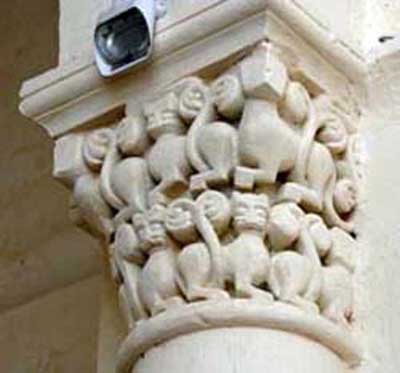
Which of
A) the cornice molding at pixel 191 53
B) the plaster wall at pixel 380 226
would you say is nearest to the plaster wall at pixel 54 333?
the cornice molding at pixel 191 53

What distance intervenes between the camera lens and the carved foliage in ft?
0.19

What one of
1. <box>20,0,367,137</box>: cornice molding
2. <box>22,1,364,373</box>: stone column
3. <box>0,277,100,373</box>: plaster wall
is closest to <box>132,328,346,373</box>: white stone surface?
<box>22,1,364,373</box>: stone column

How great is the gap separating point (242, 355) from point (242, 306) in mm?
47

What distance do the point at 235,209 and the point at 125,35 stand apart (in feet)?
0.83

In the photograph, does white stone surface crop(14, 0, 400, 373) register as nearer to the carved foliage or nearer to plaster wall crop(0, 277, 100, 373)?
the carved foliage

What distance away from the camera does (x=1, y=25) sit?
315 centimetres

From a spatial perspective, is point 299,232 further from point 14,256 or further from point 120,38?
point 14,256

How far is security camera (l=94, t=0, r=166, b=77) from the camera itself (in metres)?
2.18

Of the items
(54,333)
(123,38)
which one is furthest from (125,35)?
(54,333)

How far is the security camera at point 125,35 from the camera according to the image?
7.15 ft

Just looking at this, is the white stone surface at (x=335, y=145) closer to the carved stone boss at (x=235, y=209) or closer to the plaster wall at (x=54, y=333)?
the carved stone boss at (x=235, y=209)

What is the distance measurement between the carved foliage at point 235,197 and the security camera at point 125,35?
2.2 inches

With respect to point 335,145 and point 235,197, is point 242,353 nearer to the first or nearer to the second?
point 235,197

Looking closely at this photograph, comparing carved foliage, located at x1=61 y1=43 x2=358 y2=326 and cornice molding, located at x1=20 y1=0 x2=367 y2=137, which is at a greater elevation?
cornice molding, located at x1=20 y1=0 x2=367 y2=137
